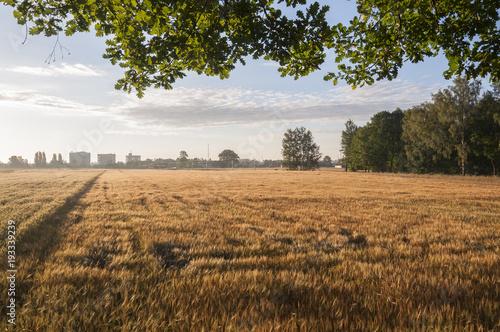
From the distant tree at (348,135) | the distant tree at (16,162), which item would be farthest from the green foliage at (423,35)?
the distant tree at (16,162)

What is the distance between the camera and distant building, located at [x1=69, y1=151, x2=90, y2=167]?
170 meters

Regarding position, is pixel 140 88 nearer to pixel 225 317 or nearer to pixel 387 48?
pixel 225 317

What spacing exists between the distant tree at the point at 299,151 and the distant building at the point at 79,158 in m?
148

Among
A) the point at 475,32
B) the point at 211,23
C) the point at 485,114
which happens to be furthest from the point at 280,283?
the point at 485,114

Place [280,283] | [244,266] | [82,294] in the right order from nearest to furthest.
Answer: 1. [82,294]
2. [280,283]
3. [244,266]

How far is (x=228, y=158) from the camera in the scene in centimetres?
18950

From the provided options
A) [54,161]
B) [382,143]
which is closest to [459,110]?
[382,143]

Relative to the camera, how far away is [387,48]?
6934mm

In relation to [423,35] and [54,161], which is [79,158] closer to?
[54,161]

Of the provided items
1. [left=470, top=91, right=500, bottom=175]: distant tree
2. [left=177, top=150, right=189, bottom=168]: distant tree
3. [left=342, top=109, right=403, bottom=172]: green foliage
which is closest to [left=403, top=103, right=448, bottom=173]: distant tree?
[left=470, top=91, right=500, bottom=175]: distant tree

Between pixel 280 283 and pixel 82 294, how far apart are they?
2.87 meters

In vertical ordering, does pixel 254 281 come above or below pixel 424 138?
below

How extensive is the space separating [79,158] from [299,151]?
174 metres

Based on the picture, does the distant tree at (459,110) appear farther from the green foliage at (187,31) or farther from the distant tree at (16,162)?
the distant tree at (16,162)
